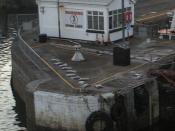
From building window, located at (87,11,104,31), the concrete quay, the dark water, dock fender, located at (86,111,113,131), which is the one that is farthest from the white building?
dock fender, located at (86,111,113,131)

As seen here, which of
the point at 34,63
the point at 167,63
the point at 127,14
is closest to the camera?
the point at 167,63

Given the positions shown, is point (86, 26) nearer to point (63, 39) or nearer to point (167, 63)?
point (63, 39)

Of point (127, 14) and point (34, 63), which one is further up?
point (127, 14)

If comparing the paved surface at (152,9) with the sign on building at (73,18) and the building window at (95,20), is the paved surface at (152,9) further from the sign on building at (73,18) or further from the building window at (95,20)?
the building window at (95,20)

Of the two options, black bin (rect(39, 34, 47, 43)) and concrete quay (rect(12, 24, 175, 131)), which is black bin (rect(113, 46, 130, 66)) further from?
black bin (rect(39, 34, 47, 43))

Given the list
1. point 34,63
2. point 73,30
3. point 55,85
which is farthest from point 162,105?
point 73,30
